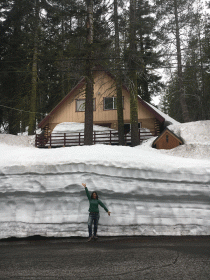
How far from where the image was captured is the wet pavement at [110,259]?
14.7ft

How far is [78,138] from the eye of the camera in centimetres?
2017

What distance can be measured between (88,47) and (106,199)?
800cm

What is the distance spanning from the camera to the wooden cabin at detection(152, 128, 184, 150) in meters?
14.9

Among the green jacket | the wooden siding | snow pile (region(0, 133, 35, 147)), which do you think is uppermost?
the wooden siding

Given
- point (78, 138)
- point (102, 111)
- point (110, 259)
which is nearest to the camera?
point (110, 259)

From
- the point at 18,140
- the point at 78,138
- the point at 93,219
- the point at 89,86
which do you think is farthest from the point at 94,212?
the point at 18,140

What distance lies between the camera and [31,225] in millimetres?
8023

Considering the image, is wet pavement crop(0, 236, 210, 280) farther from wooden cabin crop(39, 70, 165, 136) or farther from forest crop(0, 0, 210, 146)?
wooden cabin crop(39, 70, 165, 136)

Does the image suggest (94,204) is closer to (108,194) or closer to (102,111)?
(108,194)

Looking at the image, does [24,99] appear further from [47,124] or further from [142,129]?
[142,129]

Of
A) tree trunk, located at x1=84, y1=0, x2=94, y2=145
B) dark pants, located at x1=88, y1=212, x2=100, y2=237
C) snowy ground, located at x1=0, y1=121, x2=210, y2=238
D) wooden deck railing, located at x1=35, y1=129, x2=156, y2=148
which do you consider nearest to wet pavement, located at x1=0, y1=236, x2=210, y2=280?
dark pants, located at x1=88, y1=212, x2=100, y2=237

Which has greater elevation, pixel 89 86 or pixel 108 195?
pixel 89 86

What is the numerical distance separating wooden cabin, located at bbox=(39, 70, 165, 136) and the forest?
1.39m

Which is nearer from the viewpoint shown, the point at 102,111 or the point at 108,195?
the point at 108,195
